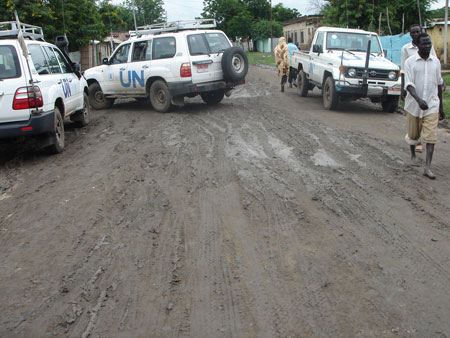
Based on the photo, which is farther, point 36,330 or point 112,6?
point 112,6

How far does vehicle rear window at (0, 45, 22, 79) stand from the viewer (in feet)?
24.0

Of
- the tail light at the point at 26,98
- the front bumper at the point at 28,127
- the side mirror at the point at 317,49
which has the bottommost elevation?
the front bumper at the point at 28,127

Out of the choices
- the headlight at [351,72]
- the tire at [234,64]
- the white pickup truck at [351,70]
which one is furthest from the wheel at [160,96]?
the headlight at [351,72]

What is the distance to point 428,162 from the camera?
6465mm

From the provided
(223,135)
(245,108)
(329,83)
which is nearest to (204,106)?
(245,108)

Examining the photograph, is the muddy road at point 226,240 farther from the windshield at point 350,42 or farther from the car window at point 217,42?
the windshield at point 350,42

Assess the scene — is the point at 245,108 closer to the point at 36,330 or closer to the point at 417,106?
the point at 417,106

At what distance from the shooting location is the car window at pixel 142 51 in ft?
40.0

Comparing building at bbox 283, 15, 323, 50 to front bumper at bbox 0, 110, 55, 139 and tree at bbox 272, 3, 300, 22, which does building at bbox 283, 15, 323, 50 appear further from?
front bumper at bbox 0, 110, 55, 139

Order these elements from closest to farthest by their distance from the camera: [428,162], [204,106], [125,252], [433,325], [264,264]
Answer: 1. [433,325]
2. [264,264]
3. [125,252]
4. [428,162]
5. [204,106]

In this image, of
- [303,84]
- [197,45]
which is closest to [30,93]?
[197,45]

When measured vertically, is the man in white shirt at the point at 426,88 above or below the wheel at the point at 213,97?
above

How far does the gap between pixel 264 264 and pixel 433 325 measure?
136 cm

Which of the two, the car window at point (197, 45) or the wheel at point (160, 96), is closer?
the car window at point (197, 45)
